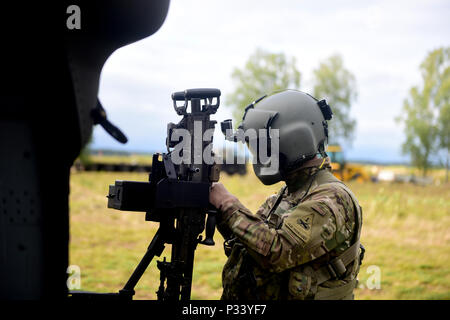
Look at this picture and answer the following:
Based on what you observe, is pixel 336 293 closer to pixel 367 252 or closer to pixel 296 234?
pixel 296 234

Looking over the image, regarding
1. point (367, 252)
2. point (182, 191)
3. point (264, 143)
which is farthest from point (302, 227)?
point (367, 252)

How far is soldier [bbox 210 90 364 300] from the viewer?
2.69 m

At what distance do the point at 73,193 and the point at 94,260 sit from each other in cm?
1024

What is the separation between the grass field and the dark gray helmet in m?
4.34

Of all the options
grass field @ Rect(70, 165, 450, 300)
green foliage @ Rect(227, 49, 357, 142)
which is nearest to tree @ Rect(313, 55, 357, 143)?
green foliage @ Rect(227, 49, 357, 142)

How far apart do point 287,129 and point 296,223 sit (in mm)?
685

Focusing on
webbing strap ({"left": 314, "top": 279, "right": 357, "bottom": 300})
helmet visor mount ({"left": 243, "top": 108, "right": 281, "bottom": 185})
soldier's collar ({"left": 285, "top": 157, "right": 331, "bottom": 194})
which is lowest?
webbing strap ({"left": 314, "top": 279, "right": 357, "bottom": 300})

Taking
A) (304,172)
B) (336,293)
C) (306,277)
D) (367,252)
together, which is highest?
(304,172)

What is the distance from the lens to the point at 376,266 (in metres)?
8.73

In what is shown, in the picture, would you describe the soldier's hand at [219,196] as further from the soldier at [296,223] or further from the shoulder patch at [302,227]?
the shoulder patch at [302,227]

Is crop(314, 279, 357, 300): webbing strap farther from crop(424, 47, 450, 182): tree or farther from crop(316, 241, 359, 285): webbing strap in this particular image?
crop(424, 47, 450, 182): tree

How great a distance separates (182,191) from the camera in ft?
9.32

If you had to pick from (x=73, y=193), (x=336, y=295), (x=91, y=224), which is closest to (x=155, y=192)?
(x=336, y=295)
